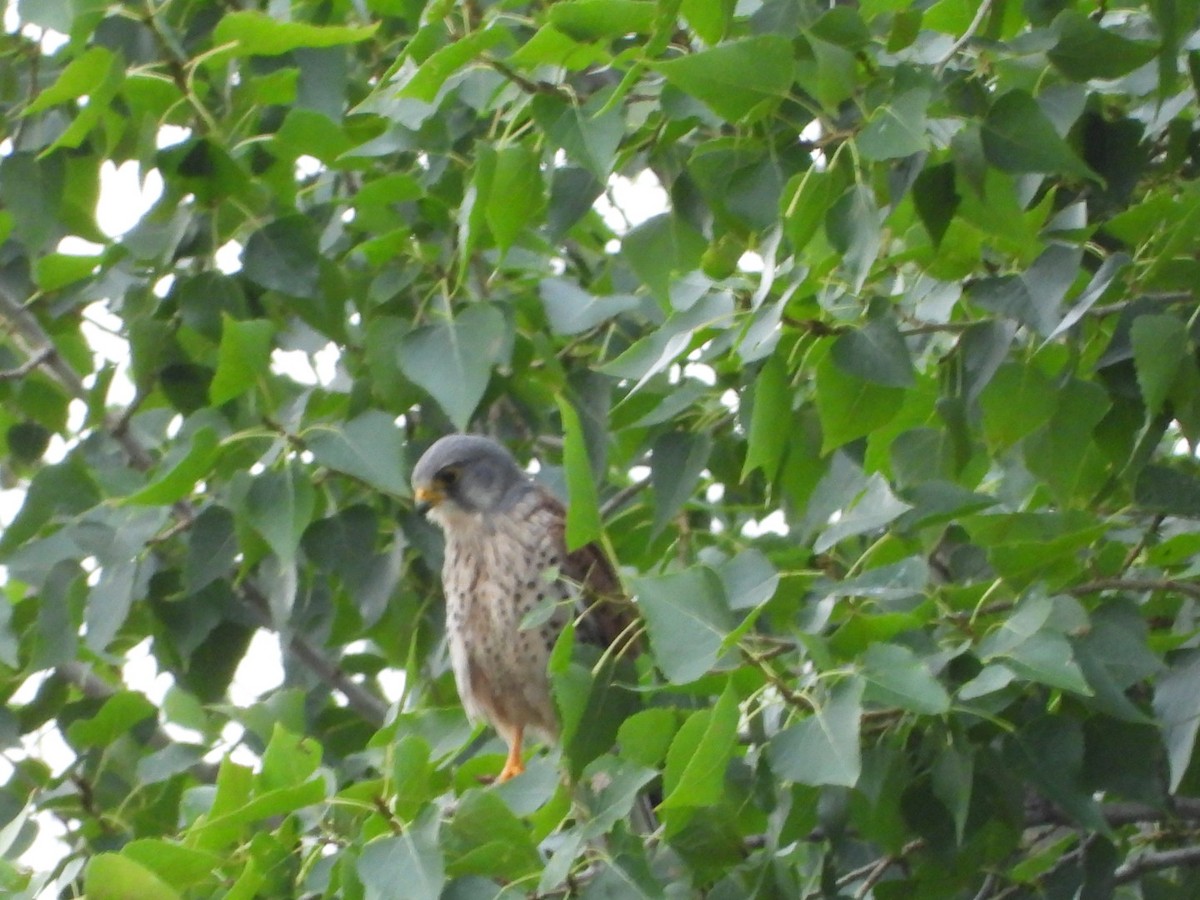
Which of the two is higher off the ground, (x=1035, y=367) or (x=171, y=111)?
(x=171, y=111)

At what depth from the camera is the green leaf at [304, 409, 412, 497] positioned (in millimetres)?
3244

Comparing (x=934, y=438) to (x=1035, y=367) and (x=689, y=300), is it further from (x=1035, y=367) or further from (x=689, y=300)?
(x=689, y=300)

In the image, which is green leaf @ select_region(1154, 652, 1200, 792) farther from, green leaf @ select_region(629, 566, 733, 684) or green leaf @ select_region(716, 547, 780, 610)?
green leaf @ select_region(629, 566, 733, 684)

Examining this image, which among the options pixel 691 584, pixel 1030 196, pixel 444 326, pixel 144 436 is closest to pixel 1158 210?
pixel 1030 196

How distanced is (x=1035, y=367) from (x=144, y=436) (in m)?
2.37

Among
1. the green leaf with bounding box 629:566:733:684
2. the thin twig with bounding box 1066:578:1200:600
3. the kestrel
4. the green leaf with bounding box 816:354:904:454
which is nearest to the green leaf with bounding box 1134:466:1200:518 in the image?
the thin twig with bounding box 1066:578:1200:600

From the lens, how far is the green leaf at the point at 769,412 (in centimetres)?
259

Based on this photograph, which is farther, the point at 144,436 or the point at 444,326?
the point at 144,436

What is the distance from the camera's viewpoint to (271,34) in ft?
10.6

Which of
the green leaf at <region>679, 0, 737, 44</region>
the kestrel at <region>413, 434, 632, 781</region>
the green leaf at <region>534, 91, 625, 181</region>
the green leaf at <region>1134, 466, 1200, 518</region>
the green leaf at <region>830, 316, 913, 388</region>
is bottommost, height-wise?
the kestrel at <region>413, 434, 632, 781</region>

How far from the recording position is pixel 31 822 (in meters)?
3.39

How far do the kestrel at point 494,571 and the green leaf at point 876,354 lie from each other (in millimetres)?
1828

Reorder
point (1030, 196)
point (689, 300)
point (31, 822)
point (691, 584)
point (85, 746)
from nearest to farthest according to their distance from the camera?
1. point (691, 584)
2. point (689, 300)
3. point (1030, 196)
4. point (31, 822)
5. point (85, 746)

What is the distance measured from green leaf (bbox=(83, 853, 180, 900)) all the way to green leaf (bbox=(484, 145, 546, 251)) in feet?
3.97
